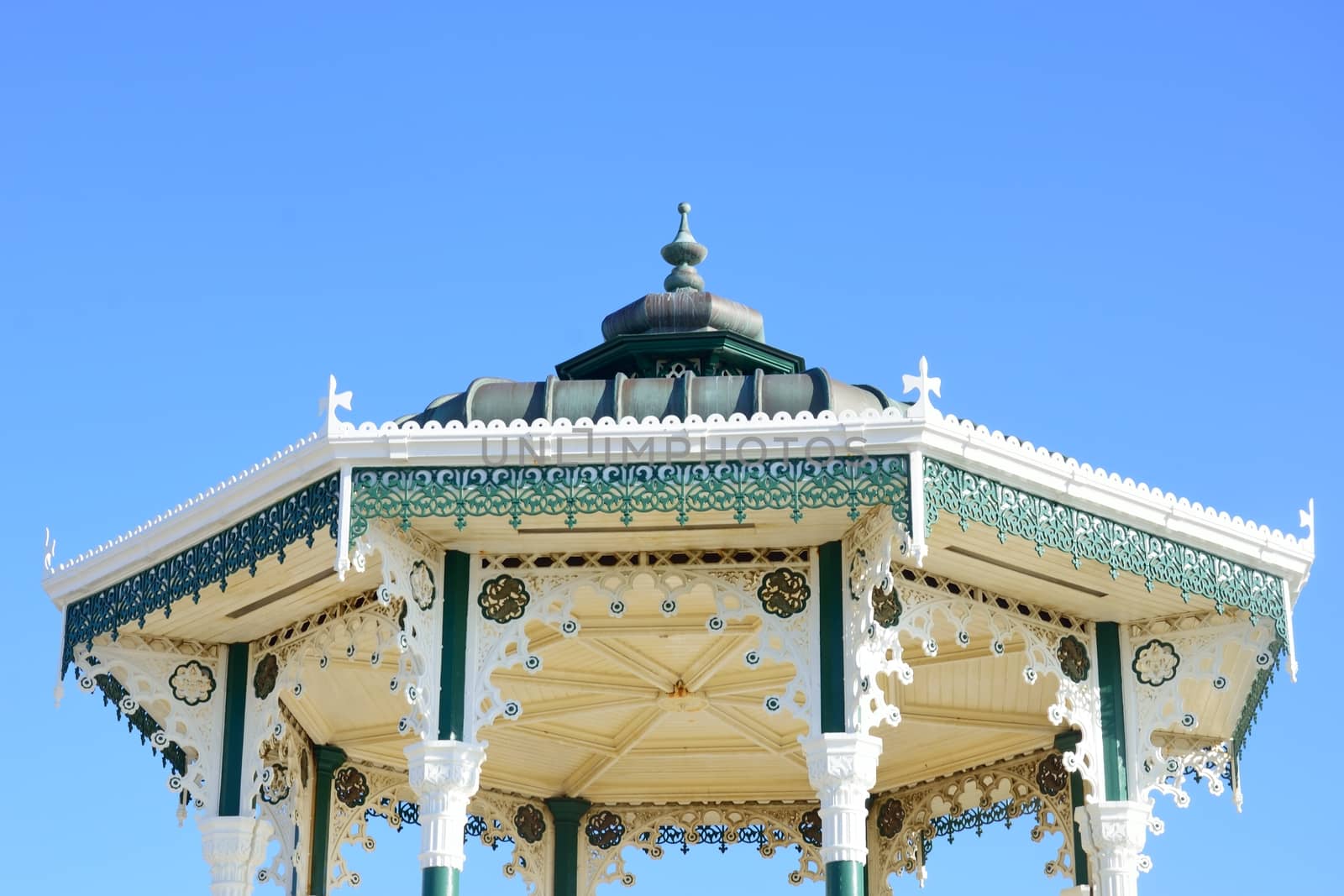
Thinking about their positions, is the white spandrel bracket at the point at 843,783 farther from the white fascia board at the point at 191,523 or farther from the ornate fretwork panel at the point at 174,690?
the ornate fretwork panel at the point at 174,690

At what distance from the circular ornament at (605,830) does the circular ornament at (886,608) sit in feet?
23.9

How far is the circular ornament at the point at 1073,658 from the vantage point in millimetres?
20859

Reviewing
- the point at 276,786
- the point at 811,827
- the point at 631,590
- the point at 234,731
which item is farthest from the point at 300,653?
the point at 811,827

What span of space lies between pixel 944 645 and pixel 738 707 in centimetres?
277

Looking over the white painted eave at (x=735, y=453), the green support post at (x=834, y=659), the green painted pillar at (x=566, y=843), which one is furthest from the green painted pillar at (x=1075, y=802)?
the green painted pillar at (x=566, y=843)

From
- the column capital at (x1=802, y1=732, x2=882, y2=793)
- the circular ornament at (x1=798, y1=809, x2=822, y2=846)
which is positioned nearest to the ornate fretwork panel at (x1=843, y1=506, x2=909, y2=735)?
the column capital at (x1=802, y1=732, x2=882, y2=793)

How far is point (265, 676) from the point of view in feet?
71.1

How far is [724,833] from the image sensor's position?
2575cm

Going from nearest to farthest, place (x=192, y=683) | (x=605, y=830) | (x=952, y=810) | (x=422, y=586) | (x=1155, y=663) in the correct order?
(x=422, y=586) < (x=1155, y=663) < (x=192, y=683) < (x=952, y=810) < (x=605, y=830)

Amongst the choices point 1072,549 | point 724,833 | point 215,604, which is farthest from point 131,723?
point 1072,549

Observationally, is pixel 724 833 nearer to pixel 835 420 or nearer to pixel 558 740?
pixel 558 740

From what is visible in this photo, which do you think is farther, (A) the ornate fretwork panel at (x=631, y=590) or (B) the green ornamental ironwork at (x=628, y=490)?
(A) the ornate fretwork panel at (x=631, y=590)

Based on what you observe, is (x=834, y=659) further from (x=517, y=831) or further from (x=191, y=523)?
(x=517, y=831)

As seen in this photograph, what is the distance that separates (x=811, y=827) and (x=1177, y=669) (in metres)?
6.07
